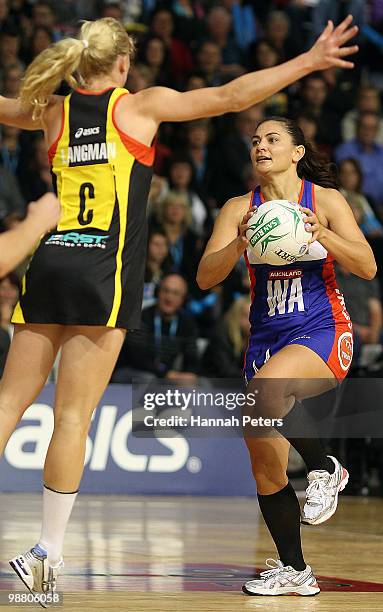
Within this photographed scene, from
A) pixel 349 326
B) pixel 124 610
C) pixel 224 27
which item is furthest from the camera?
pixel 224 27

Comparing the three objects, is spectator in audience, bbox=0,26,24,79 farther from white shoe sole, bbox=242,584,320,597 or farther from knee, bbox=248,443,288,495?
white shoe sole, bbox=242,584,320,597

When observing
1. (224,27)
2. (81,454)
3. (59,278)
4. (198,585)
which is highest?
(224,27)

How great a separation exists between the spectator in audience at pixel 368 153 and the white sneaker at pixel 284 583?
9.08 metres

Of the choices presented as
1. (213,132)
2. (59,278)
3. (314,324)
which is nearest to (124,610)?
(59,278)

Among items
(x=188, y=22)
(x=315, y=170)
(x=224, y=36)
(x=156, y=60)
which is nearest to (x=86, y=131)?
(x=315, y=170)

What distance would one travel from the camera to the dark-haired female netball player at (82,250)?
16.6 feet

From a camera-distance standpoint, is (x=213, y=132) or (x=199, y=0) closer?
(x=213, y=132)

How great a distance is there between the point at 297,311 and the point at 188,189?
733 centimetres

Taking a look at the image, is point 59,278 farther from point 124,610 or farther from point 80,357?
point 124,610

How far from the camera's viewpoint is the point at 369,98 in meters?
14.7

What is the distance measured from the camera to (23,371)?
16.8ft

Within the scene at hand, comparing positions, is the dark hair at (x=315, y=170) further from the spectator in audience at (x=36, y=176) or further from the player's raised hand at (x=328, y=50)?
the spectator in audience at (x=36, y=176)

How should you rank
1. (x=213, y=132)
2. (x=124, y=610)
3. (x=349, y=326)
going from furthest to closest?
(x=213, y=132), (x=349, y=326), (x=124, y=610)

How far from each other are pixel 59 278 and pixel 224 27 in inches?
419
